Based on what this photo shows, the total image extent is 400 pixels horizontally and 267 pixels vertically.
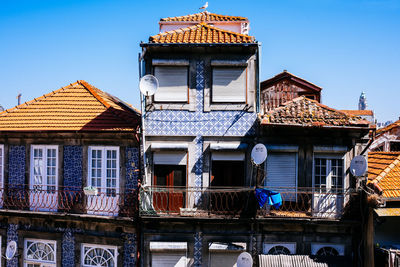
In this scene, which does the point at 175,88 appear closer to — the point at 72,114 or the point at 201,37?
the point at 201,37

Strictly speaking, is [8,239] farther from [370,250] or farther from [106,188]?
[370,250]

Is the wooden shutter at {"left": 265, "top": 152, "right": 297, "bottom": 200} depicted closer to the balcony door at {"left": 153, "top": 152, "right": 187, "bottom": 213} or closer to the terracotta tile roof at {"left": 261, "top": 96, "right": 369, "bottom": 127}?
the terracotta tile roof at {"left": 261, "top": 96, "right": 369, "bottom": 127}

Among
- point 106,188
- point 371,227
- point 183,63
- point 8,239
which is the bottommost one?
point 8,239

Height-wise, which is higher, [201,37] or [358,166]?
[201,37]

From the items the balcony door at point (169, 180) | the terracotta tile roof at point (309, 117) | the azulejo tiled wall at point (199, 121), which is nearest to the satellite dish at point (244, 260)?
the balcony door at point (169, 180)

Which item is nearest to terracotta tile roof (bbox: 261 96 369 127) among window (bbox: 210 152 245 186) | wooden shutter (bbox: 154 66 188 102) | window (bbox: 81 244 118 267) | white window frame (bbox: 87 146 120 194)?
window (bbox: 210 152 245 186)

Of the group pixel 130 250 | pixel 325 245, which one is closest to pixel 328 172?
pixel 325 245

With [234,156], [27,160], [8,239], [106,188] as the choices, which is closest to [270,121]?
[234,156]

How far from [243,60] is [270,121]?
2.35 m

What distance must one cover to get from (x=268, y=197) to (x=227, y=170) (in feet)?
6.13

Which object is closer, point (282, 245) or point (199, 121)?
point (282, 245)

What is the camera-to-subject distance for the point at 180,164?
12203mm

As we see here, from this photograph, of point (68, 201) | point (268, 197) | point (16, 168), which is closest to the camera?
point (268, 197)

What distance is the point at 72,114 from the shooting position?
518 inches
